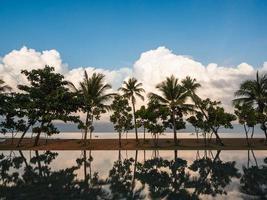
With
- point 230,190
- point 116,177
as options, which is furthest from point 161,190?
point 116,177

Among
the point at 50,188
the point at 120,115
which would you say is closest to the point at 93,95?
the point at 120,115

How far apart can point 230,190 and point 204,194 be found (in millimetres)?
1657

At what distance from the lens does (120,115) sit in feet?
177

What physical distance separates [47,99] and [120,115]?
11294 mm

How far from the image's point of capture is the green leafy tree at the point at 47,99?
49.5 m

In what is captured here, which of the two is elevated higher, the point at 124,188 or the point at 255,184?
the point at 255,184

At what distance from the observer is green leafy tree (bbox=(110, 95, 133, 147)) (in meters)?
53.2

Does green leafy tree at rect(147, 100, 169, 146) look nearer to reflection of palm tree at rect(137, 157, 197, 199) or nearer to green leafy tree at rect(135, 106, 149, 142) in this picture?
green leafy tree at rect(135, 106, 149, 142)

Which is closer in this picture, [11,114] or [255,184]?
[255,184]

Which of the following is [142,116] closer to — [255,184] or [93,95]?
[93,95]

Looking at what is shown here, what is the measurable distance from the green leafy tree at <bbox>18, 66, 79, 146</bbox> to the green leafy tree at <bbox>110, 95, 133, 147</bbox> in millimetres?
5838

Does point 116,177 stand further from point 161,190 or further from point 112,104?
point 112,104

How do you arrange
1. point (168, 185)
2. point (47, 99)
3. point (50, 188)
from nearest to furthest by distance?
point (50, 188)
point (168, 185)
point (47, 99)

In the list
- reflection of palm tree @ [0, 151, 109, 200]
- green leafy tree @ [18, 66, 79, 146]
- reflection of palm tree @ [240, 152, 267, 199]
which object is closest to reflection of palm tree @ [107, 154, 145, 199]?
reflection of palm tree @ [0, 151, 109, 200]
